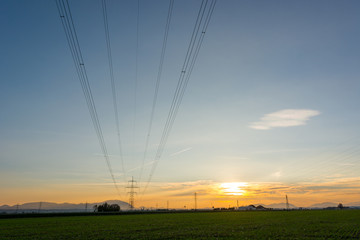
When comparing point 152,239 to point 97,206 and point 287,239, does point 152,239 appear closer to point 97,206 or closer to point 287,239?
point 287,239

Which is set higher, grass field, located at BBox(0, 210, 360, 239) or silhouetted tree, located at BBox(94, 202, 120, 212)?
silhouetted tree, located at BBox(94, 202, 120, 212)

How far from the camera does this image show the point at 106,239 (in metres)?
27.7

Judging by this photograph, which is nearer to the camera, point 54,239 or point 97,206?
point 54,239

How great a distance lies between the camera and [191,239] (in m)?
26.8

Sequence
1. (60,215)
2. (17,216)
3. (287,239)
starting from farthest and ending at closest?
(60,215) < (17,216) < (287,239)

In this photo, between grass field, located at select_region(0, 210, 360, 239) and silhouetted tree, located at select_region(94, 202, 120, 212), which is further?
silhouetted tree, located at select_region(94, 202, 120, 212)

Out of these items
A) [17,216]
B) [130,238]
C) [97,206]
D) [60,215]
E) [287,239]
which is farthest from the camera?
[97,206]

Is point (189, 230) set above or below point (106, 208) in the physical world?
below

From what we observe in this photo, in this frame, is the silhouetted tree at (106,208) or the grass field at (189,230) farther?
the silhouetted tree at (106,208)

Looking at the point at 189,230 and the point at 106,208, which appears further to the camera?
the point at 106,208

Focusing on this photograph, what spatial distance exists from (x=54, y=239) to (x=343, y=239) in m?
29.7

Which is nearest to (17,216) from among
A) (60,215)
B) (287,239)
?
(60,215)

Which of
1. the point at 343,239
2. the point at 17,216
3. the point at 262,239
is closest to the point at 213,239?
the point at 262,239

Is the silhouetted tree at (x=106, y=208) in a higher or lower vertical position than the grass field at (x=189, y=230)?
higher
